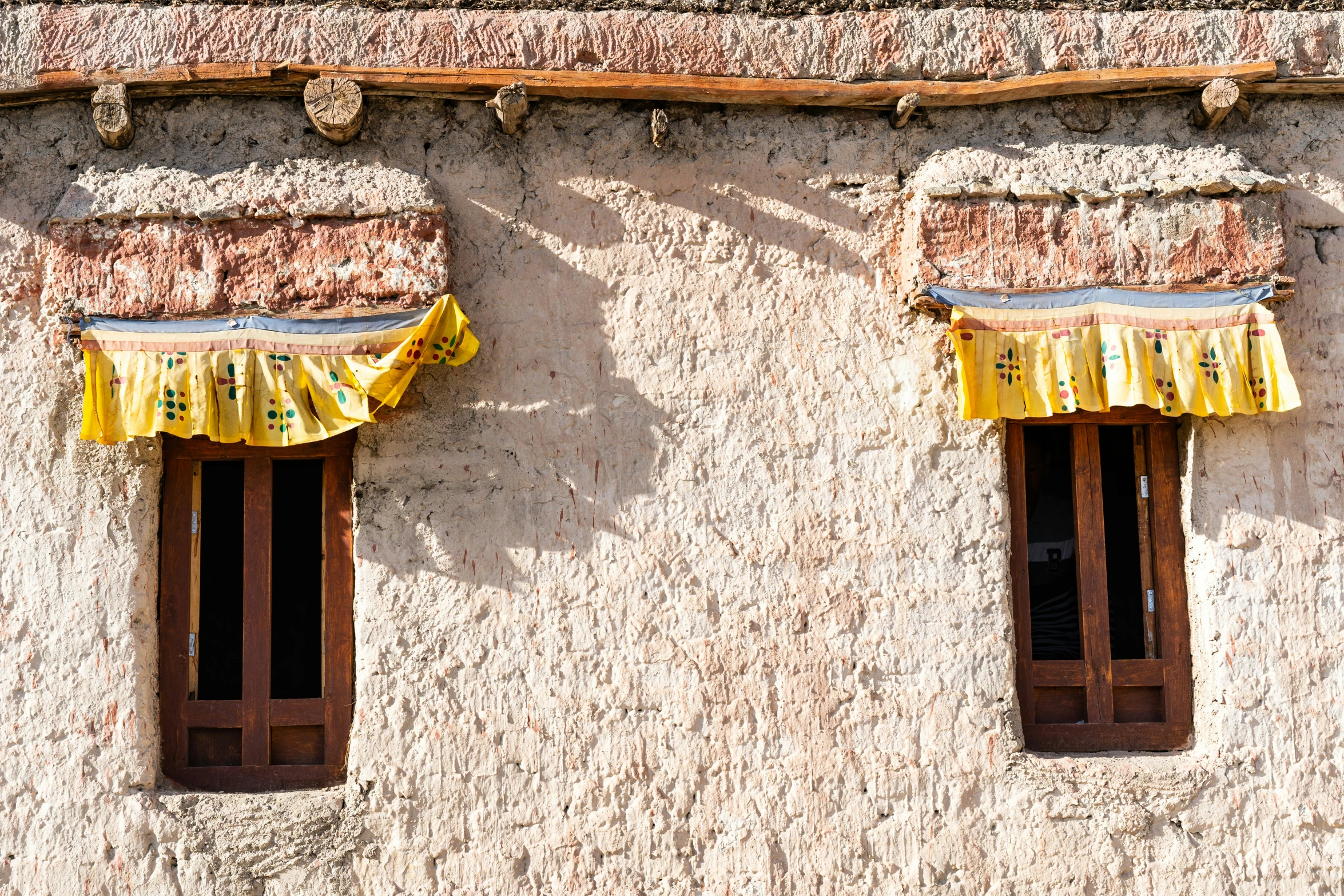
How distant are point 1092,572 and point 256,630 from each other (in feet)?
9.63

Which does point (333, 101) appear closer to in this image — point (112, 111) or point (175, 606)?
point (112, 111)

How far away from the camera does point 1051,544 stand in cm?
457

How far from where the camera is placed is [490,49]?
393 centimetres

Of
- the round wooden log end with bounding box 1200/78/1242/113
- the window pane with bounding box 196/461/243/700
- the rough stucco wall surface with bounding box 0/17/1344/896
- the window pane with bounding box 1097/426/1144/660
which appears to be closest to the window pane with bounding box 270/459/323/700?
the window pane with bounding box 196/461/243/700

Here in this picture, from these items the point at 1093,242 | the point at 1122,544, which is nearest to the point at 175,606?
the point at 1093,242

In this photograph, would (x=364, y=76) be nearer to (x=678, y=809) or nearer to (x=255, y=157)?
(x=255, y=157)

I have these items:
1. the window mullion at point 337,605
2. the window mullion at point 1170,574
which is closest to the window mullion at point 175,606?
the window mullion at point 337,605

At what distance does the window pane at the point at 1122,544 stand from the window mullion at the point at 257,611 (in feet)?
9.78

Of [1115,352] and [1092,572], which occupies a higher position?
[1115,352]

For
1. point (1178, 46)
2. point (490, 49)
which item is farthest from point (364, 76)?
point (1178, 46)

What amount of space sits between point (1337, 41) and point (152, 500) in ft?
14.9

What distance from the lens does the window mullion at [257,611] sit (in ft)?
12.3

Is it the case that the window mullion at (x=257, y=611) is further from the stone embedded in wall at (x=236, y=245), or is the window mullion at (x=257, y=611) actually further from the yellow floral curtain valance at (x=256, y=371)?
the stone embedded in wall at (x=236, y=245)

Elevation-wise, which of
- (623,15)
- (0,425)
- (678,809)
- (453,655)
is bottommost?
(678,809)
